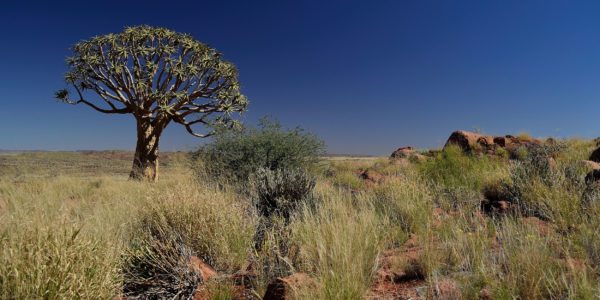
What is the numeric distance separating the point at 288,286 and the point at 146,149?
44.8 ft

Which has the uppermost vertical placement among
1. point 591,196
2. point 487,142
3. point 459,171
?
point 487,142

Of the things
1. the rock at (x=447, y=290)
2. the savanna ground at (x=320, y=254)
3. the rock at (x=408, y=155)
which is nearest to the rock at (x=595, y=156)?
the rock at (x=408, y=155)

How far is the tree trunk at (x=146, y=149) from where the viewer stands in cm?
1522

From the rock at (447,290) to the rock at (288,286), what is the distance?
97cm

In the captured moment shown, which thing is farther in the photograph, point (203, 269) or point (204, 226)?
point (204, 226)

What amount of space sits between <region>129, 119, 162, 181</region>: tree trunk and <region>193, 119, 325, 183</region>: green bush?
10.3ft

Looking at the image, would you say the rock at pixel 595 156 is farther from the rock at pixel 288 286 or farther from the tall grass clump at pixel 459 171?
the rock at pixel 288 286

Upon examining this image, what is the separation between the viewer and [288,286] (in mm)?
3076

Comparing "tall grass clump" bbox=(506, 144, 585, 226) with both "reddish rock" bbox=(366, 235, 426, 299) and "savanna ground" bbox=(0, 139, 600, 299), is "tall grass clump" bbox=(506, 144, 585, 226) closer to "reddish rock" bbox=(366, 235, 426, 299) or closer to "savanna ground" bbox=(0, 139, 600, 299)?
"savanna ground" bbox=(0, 139, 600, 299)

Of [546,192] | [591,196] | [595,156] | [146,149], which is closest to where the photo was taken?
[591,196]

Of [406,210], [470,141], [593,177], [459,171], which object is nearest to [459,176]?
[459,171]

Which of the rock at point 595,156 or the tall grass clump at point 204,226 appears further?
the rock at point 595,156

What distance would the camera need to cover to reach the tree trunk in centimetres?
1522

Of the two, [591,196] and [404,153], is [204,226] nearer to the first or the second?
A: [591,196]
